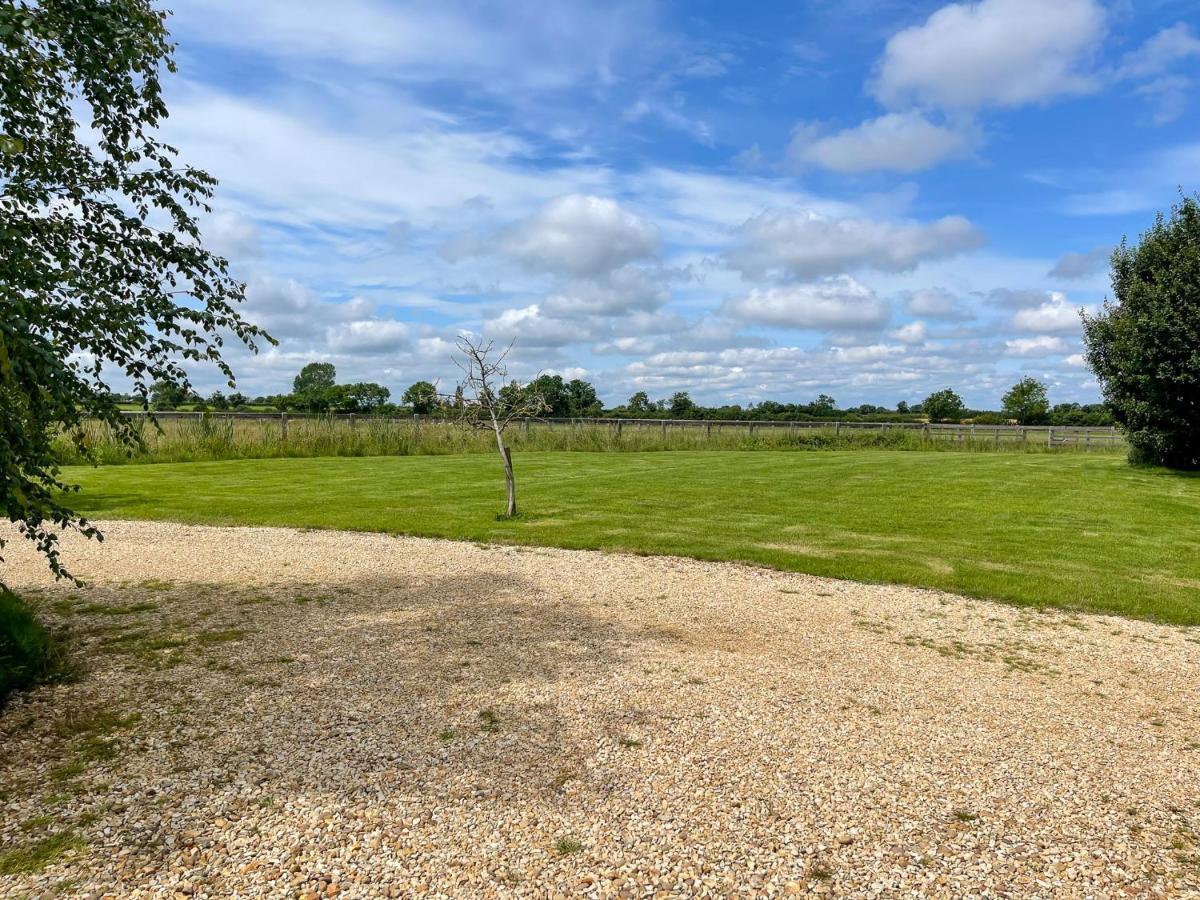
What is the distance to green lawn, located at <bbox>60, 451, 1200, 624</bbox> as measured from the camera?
31.6ft

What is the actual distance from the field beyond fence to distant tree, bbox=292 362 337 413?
76.5ft

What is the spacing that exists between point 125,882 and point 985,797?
4.18 meters

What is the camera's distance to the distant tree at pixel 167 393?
16.5ft

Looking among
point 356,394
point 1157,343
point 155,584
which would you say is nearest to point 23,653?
point 155,584

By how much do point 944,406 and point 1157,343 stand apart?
212 ft

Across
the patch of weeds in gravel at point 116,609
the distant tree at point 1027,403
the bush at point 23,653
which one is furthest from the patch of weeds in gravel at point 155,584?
the distant tree at point 1027,403

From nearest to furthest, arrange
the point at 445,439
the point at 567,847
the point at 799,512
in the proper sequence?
1. the point at 567,847
2. the point at 799,512
3. the point at 445,439

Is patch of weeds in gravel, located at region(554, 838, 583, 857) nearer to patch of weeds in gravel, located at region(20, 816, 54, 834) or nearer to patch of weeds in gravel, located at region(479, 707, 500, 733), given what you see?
patch of weeds in gravel, located at region(479, 707, 500, 733)

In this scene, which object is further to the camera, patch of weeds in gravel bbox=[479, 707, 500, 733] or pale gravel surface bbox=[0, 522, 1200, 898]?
patch of weeds in gravel bbox=[479, 707, 500, 733]

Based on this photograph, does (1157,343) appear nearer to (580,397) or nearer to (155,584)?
(155,584)

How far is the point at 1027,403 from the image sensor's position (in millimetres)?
71938

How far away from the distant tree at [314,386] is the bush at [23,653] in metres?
47.1

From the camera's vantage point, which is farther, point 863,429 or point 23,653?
point 863,429


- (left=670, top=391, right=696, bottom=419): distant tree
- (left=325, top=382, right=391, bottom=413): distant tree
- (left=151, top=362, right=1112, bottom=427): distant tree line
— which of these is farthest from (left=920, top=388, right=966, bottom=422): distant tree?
(left=325, top=382, right=391, bottom=413): distant tree
